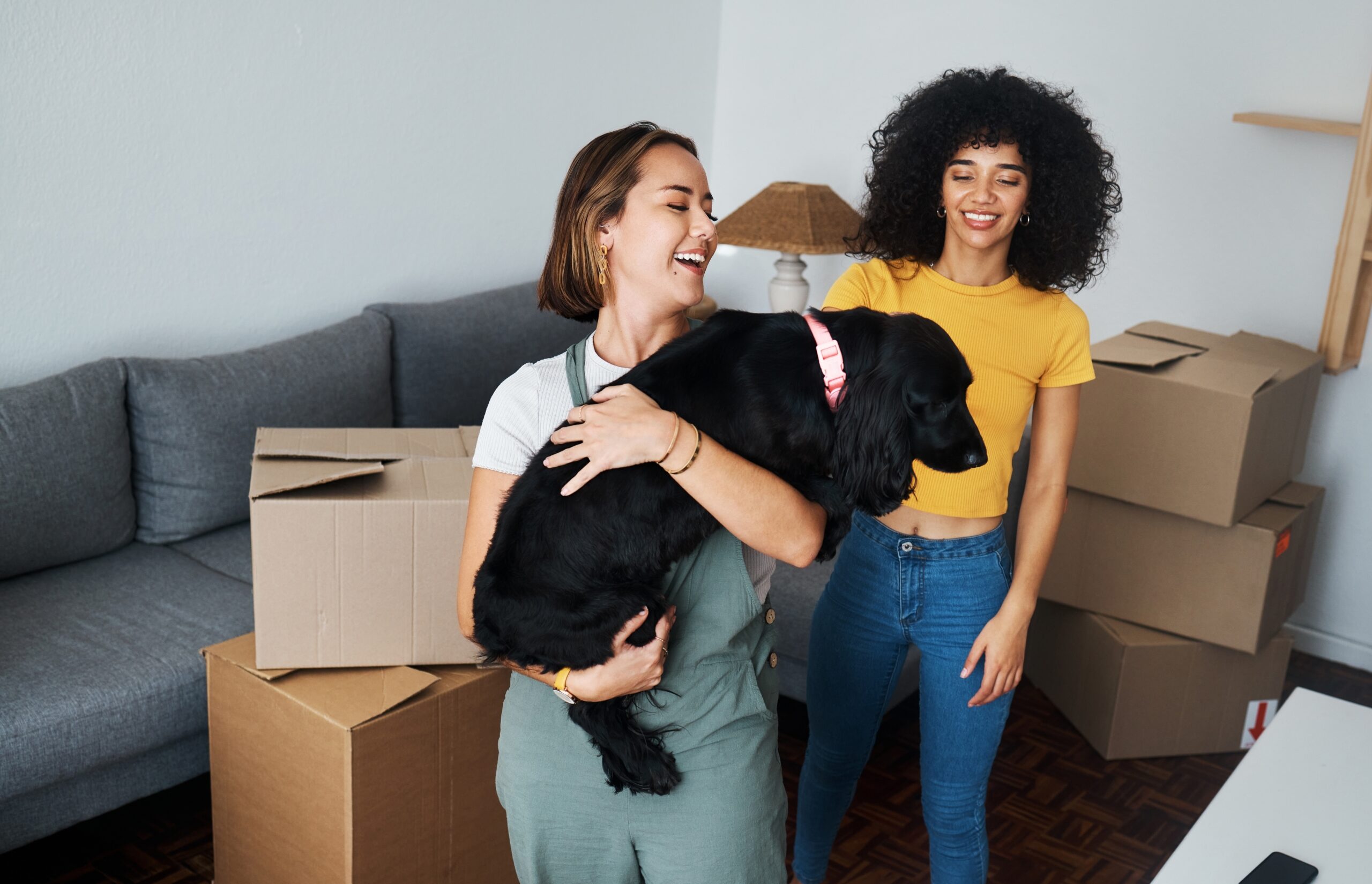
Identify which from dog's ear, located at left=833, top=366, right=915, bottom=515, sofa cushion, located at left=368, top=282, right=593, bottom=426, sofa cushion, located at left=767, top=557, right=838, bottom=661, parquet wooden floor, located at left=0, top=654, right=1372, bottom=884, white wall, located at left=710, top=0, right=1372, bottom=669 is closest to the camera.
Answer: dog's ear, located at left=833, top=366, right=915, bottom=515

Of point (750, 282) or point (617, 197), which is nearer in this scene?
point (617, 197)

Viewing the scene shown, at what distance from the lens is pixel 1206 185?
3318 millimetres

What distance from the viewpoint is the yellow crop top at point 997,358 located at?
1.62 m

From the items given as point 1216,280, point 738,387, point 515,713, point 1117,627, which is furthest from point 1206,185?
point 515,713

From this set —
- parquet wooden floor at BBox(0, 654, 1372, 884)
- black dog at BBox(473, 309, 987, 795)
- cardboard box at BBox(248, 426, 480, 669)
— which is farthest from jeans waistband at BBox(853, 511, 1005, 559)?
parquet wooden floor at BBox(0, 654, 1372, 884)

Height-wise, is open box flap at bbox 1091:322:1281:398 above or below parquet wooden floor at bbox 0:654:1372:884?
above

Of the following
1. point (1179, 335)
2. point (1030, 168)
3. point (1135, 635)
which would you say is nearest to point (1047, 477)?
point (1030, 168)

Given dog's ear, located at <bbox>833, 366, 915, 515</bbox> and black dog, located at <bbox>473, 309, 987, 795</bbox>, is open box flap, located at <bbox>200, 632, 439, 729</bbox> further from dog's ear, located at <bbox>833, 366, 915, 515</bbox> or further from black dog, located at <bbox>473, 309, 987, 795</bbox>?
dog's ear, located at <bbox>833, 366, 915, 515</bbox>

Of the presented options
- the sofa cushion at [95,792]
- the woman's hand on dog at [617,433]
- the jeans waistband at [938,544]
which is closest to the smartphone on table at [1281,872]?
the jeans waistband at [938,544]

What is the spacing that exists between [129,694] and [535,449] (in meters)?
1.18

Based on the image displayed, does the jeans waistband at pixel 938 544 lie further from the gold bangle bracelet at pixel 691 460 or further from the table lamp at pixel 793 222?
the table lamp at pixel 793 222

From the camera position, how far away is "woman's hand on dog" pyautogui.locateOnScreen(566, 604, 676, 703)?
121 centimetres

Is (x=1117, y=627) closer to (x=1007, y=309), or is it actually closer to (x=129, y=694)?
(x=1007, y=309)

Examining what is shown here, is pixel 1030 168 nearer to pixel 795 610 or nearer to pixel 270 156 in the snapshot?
pixel 795 610
